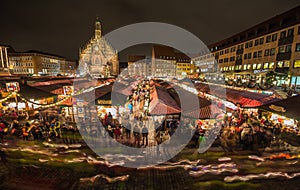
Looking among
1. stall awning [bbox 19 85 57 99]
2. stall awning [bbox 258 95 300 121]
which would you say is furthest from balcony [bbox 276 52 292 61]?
stall awning [bbox 19 85 57 99]

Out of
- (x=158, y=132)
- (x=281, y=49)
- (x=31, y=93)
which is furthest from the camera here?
(x=281, y=49)

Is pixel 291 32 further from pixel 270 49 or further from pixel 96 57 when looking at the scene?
pixel 96 57

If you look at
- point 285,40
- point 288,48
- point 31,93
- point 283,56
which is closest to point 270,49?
point 285,40

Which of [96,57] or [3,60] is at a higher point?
[96,57]

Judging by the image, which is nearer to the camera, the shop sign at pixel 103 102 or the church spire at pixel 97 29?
the shop sign at pixel 103 102

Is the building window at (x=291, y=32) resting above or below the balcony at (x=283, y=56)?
above

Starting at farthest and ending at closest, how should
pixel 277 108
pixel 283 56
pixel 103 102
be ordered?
pixel 283 56
pixel 103 102
pixel 277 108

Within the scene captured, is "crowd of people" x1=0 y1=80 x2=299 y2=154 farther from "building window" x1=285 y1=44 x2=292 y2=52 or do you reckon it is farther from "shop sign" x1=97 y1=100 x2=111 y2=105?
"building window" x1=285 y1=44 x2=292 y2=52

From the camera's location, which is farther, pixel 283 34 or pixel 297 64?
pixel 283 34

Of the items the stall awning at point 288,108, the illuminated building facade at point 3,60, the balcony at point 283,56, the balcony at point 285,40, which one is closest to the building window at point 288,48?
the balcony at point 283,56

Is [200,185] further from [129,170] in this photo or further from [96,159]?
[96,159]

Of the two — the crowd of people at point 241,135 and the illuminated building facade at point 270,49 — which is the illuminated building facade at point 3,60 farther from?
the illuminated building facade at point 270,49

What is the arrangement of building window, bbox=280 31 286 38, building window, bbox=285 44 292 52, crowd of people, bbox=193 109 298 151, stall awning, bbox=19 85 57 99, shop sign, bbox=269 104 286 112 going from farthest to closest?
building window, bbox=280 31 286 38, building window, bbox=285 44 292 52, stall awning, bbox=19 85 57 99, crowd of people, bbox=193 109 298 151, shop sign, bbox=269 104 286 112

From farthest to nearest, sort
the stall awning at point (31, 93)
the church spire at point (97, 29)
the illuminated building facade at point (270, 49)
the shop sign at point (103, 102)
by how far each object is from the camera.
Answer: the church spire at point (97, 29) < the illuminated building facade at point (270, 49) < the stall awning at point (31, 93) < the shop sign at point (103, 102)
